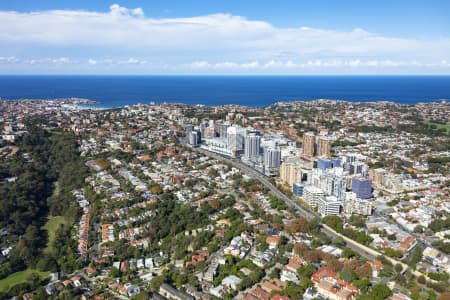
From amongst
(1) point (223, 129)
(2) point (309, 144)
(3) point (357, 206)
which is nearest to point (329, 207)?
(3) point (357, 206)

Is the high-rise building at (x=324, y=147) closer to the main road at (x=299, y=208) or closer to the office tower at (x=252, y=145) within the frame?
the office tower at (x=252, y=145)

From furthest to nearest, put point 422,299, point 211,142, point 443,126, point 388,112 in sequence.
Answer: point 388,112 < point 443,126 < point 211,142 < point 422,299

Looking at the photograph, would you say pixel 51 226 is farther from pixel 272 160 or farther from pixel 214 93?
pixel 214 93

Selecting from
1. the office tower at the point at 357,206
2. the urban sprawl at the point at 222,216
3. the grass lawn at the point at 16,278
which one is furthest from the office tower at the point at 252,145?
the grass lawn at the point at 16,278

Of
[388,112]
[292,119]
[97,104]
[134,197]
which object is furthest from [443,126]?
[97,104]

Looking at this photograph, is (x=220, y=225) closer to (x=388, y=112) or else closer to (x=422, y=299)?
(x=422, y=299)

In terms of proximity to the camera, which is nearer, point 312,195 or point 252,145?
point 312,195

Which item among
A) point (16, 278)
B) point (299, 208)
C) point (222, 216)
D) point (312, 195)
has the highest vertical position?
point (312, 195)
